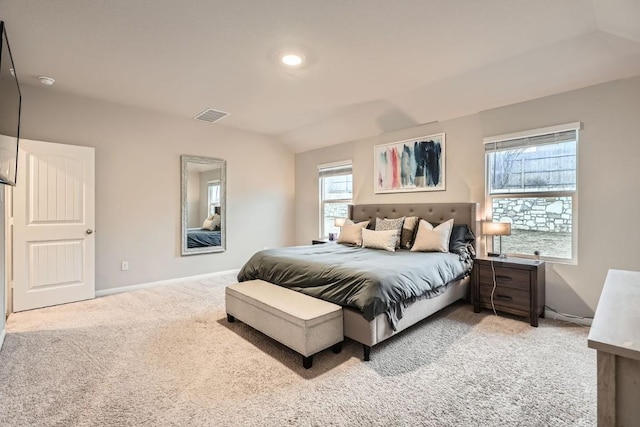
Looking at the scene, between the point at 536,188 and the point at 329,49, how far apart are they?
2701 mm

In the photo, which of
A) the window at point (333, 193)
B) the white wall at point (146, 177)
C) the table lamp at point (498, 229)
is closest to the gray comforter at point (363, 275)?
the table lamp at point (498, 229)

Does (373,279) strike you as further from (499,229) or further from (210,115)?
(210,115)

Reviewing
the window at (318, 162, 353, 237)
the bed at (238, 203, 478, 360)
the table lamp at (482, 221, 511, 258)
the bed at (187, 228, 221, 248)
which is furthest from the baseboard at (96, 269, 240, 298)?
the table lamp at (482, 221, 511, 258)

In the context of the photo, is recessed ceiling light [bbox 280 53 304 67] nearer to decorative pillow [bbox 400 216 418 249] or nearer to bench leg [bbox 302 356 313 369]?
decorative pillow [bbox 400 216 418 249]

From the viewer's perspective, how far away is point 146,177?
4.43 metres

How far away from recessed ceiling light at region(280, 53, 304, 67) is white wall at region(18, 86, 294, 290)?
2518 mm

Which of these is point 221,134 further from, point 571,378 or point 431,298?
point 571,378

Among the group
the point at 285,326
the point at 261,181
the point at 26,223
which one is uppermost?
the point at 261,181

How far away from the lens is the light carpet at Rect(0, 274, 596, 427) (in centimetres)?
171

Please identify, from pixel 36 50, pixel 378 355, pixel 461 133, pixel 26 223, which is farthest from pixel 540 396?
pixel 26 223

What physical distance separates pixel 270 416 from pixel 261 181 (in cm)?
454

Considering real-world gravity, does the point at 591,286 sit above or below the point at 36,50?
below

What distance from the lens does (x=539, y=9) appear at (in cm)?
216

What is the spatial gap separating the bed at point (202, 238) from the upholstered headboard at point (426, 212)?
7.54 ft
